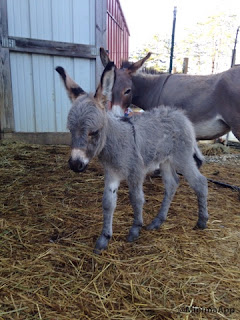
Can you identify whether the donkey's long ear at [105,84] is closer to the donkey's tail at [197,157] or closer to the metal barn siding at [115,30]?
the donkey's tail at [197,157]

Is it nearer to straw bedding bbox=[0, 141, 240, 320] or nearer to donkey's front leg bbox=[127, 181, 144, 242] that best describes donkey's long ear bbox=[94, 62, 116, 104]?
donkey's front leg bbox=[127, 181, 144, 242]

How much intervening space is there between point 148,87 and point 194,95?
3.17 feet

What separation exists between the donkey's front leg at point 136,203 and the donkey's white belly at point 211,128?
6.69 ft

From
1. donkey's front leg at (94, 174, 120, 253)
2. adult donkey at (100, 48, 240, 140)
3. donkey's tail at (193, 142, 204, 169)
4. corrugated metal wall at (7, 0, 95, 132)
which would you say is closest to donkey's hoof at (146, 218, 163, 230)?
donkey's front leg at (94, 174, 120, 253)

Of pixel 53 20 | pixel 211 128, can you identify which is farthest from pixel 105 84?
pixel 53 20

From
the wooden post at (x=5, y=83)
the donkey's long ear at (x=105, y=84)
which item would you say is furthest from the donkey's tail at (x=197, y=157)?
the wooden post at (x=5, y=83)

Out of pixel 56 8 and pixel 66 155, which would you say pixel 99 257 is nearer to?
pixel 66 155

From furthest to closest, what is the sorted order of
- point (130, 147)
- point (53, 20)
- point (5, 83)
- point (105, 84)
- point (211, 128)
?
point (53, 20)
point (5, 83)
point (211, 128)
point (130, 147)
point (105, 84)

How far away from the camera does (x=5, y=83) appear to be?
601cm

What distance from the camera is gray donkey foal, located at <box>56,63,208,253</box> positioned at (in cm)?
197

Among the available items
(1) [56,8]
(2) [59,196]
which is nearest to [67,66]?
(1) [56,8]

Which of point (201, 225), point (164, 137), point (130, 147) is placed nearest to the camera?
point (130, 147)

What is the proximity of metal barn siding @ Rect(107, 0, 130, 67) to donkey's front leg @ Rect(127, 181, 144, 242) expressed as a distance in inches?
293

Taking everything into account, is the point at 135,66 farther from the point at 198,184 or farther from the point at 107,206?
the point at 107,206
